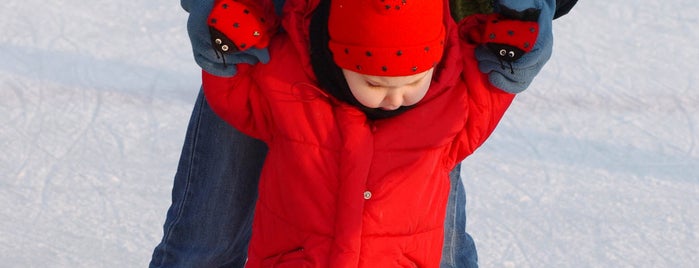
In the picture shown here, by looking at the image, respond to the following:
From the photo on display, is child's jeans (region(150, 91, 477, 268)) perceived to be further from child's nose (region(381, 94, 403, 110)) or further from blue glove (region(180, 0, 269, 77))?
child's nose (region(381, 94, 403, 110))

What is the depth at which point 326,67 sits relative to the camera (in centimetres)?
178

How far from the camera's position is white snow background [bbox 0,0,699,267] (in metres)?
2.70

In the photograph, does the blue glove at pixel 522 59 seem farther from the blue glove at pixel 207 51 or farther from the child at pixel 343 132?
the blue glove at pixel 207 51

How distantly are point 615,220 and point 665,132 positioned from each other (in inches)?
17.6

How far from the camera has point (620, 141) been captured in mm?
3119

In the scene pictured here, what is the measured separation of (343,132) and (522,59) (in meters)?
0.27

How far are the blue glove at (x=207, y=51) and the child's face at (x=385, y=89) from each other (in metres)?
0.16

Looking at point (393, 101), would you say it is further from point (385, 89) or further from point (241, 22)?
point (241, 22)

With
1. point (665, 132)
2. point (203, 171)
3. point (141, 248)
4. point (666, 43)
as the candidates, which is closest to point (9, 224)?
point (141, 248)

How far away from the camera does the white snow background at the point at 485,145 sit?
2.70 m

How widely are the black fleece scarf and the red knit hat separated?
5 centimetres

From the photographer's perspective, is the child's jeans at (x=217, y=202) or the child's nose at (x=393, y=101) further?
the child's jeans at (x=217, y=202)

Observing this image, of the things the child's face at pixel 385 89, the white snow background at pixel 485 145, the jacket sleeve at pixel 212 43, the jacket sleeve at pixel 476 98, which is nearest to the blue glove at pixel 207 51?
the jacket sleeve at pixel 212 43

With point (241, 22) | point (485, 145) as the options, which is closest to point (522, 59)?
point (241, 22)
